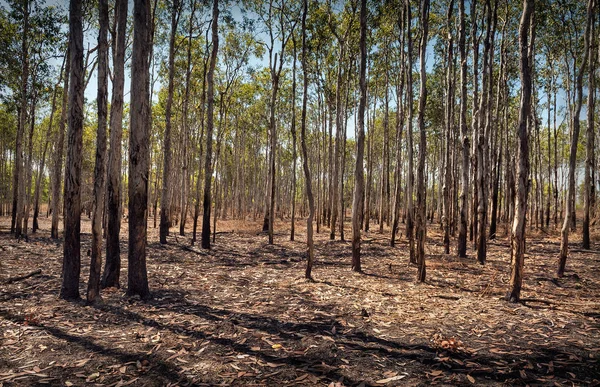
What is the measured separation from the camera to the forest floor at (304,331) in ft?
11.0

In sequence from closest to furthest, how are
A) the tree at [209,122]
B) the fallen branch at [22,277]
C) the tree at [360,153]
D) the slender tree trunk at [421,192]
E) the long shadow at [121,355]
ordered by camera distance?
the long shadow at [121,355] → the fallen branch at [22,277] → the slender tree trunk at [421,192] → the tree at [360,153] → the tree at [209,122]

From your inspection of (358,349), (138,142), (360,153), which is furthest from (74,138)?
(360,153)

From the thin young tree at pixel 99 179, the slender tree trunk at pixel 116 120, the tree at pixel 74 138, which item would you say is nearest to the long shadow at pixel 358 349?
the thin young tree at pixel 99 179

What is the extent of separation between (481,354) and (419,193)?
3.95 meters

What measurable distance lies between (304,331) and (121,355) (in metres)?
2.28

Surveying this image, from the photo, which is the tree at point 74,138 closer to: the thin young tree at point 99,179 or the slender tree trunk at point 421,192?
the thin young tree at point 99,179

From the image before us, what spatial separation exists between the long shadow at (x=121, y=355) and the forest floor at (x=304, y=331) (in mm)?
18

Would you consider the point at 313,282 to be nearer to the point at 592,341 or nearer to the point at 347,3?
the point at 592,341

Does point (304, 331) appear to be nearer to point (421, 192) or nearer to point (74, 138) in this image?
point (421, 192)

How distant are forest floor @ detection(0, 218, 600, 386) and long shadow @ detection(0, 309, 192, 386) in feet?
0.06

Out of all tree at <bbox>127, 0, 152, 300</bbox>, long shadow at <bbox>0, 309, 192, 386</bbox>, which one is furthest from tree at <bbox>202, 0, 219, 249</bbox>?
long shadow at <bbox>0, 309, 192, 386</bbox>

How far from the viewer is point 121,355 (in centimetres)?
373

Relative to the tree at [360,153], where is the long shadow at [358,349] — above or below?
below

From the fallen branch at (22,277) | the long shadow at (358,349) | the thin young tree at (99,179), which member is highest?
the thin young tree at (99,179)
